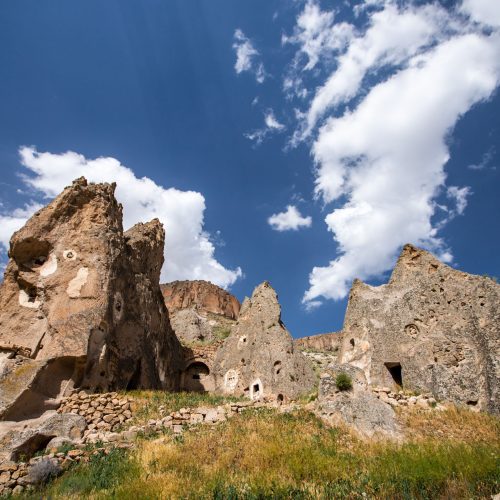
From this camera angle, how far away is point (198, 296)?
92.5m

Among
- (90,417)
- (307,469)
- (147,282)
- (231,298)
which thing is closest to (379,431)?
(307,469)

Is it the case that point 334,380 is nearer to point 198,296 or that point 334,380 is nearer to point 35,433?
point 35,433

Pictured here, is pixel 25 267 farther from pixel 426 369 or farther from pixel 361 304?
pixel 426 369

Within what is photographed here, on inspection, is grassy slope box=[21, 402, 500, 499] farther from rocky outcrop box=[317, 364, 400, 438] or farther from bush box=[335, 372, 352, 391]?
bush box=[335, 372, 352, 391]

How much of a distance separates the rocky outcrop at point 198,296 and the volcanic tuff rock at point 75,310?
6817 centimetres

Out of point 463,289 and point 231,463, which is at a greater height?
point 463,289

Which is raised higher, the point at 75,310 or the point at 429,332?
the point at 75,310

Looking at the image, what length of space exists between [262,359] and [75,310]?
37.4 ft

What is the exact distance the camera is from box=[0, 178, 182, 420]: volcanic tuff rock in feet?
48.7

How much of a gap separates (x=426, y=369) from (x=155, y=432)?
9.33 m

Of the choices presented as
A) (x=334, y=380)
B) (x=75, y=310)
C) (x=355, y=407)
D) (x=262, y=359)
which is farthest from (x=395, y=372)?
(x=75, y=310)

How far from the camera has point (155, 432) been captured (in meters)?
12.0

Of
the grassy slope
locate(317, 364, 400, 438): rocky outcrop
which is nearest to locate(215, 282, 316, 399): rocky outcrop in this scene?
locate(317, 364, 400, 438): rocky outcrop

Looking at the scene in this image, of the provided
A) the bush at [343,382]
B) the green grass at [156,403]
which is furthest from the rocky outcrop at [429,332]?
the green grass at [156,403]
